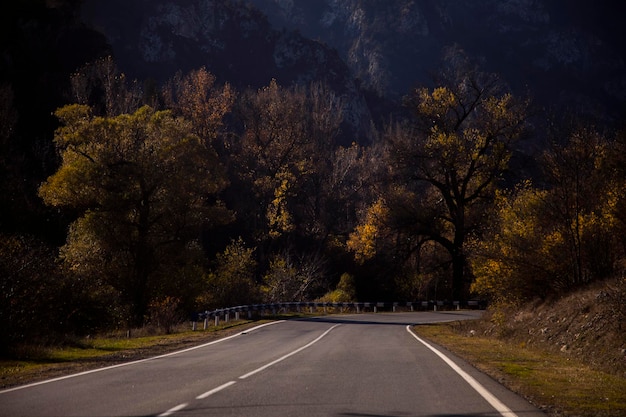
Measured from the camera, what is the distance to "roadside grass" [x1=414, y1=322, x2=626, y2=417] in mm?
8180

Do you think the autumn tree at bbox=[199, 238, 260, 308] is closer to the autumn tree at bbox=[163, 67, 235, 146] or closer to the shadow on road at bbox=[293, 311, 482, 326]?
the shadow on road at bbox=[293, 311, 482, 326]

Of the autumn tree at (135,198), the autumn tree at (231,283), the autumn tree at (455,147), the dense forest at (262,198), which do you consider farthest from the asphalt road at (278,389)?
the autumn tree at (455,147)

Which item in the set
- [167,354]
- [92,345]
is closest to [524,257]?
[167,354]

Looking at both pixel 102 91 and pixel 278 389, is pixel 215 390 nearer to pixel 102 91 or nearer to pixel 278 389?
pixel 278 389

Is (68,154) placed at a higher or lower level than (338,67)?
lower

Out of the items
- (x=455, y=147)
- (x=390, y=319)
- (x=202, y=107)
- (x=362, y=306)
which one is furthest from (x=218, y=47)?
(x=390, y=319)

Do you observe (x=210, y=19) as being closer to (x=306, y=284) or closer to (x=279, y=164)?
(x=279, y=164)

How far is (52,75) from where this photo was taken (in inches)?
2319

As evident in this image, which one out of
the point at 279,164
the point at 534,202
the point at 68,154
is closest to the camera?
the point at 534,202

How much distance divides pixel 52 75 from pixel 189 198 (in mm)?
33839

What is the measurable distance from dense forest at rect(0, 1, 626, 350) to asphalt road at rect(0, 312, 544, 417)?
24.3ft

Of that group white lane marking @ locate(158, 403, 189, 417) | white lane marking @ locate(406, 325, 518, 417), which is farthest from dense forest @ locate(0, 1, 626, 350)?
white lane marking @ locate(158, 403, 189, 417)

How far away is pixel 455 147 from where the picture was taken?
Result: 128 ft

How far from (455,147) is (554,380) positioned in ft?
96.8
